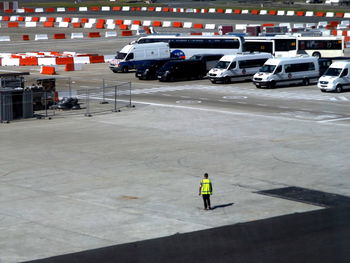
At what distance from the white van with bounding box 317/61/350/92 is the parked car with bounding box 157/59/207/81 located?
13220 mm

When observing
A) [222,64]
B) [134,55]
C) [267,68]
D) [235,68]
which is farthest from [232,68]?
[134,55]

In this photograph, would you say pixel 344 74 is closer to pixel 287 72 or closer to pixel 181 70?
pixel 287 72

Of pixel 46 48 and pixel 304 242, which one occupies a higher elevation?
pixel 46 48

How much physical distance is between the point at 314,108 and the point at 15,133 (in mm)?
19049

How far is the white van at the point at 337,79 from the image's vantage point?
185 ft

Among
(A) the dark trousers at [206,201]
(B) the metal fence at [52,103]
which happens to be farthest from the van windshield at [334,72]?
(A) the dark trousers at [206,201]

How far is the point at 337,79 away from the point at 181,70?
14.7 meters

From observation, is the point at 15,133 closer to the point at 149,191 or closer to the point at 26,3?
the point at 149,191

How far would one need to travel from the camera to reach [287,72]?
198 feet

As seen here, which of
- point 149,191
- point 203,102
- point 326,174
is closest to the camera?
point 149,191

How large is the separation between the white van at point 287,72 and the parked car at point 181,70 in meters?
7.91

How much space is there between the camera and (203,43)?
77188 mm

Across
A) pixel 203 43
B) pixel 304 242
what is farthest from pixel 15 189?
pixel 203 43

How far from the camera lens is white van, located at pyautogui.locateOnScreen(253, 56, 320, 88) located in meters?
59.2
